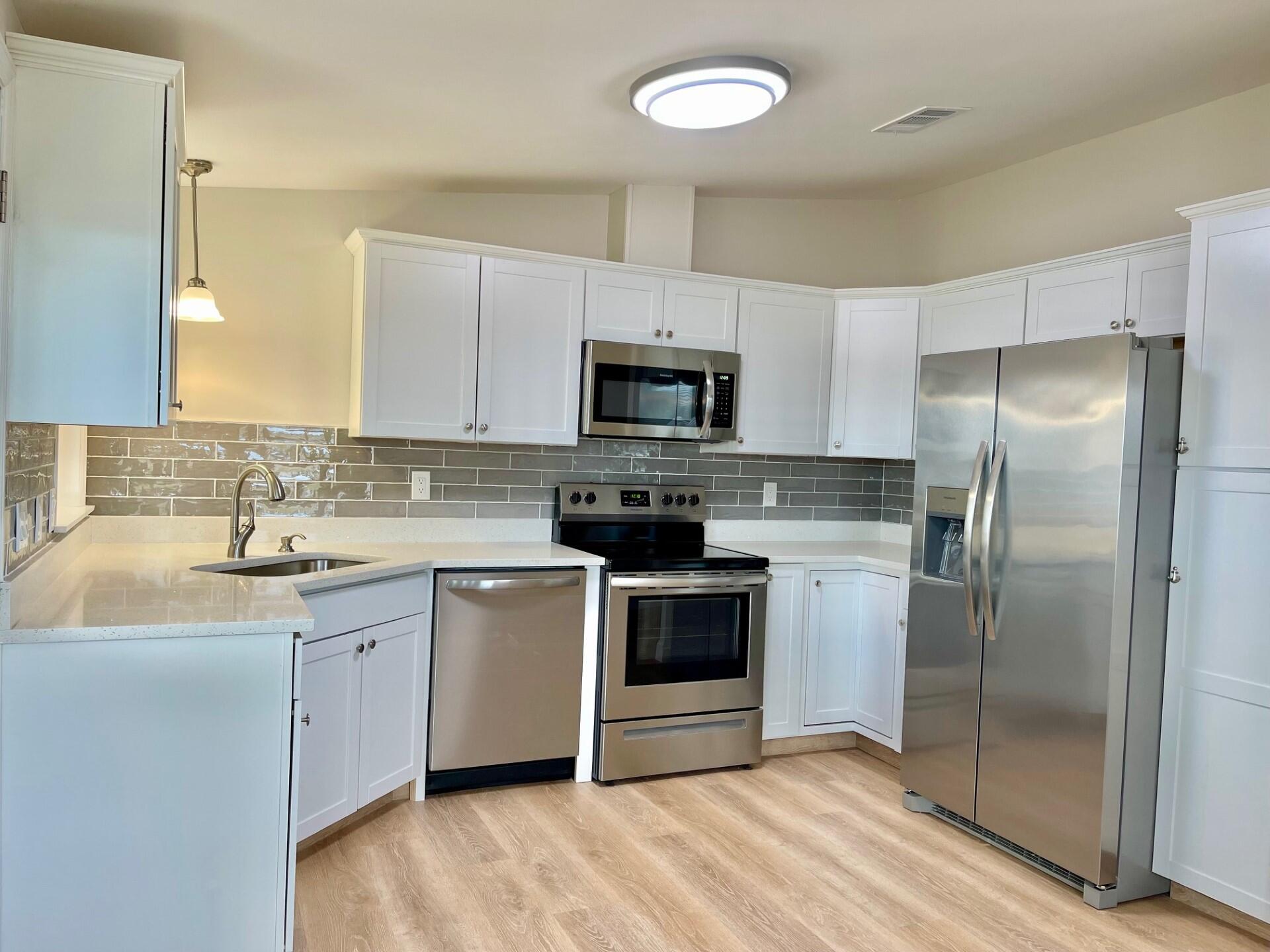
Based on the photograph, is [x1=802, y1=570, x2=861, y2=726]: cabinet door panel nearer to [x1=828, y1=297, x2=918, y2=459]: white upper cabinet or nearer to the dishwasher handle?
[x1=828, y1=297, x2=918, y2=459]: white upper cabinet

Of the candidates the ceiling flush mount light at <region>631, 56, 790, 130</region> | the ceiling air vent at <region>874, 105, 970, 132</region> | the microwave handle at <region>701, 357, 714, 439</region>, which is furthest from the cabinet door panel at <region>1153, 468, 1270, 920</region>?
the microwave handle at <region>701, 357, 714, 439</region>

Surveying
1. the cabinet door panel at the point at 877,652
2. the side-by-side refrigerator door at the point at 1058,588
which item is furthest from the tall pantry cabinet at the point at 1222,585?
the cabinet door panel at the point at 877,652

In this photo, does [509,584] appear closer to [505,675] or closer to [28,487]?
[505,675]

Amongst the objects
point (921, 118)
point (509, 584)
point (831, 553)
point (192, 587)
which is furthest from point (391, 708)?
point (921, 118)

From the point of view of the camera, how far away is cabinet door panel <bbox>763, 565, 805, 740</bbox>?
4.02 m

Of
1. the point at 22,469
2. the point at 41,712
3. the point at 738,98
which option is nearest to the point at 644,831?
the point at 41,712

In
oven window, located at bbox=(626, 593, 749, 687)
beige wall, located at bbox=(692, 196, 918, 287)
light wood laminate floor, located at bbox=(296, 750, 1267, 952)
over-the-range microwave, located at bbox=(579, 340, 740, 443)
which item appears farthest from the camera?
beige wall, located at bbox=(692, 196, 918, 287)

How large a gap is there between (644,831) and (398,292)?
2.15 metres

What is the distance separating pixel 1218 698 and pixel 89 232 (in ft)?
10.4

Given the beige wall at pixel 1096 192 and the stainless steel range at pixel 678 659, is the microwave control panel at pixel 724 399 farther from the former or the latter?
the beige wall at pixel 1096 192

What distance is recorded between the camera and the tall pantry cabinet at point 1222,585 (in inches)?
104

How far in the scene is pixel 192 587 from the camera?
8.01 feet

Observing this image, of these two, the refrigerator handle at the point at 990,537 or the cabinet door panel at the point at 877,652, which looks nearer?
the refrigerator handle at the point at 990,537

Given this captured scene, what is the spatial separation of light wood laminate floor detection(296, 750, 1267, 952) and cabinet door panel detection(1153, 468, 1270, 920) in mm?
204
